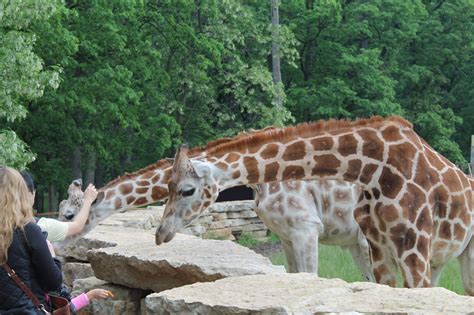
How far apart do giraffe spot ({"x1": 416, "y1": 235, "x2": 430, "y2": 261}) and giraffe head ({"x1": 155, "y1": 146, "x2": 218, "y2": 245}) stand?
1652mm

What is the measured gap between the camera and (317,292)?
177 inches

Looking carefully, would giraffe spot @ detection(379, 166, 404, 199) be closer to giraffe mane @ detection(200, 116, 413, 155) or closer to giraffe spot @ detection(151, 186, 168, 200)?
giraffe mane @ detection(200, 116, 413, 155)

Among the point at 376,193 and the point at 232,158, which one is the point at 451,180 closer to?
the point at 376,193

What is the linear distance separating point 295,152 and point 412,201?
99 centimetres

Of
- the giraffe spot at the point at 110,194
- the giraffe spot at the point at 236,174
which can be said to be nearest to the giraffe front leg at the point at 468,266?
the giraffe spot at the point at 236,174

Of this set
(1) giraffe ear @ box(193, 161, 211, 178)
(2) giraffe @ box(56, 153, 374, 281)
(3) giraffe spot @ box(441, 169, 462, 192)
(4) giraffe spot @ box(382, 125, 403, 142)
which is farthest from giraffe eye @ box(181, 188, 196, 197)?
(3) giraffe spot @ box(441, 169, 462, 192)

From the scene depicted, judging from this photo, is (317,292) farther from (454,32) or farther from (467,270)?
(454,32)

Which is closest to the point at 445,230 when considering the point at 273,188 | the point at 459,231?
the point at 459,231

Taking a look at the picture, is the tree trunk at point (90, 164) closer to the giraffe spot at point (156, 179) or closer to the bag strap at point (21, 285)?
the giraffe spot at point (156, 179)

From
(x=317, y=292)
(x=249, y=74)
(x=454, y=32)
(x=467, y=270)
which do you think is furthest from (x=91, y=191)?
(x=454, y=32)

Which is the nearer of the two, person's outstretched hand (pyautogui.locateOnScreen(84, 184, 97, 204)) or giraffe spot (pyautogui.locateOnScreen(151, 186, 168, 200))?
person's outstretched hand (pyautogui.locateOnScreen(84, 184, 97, 204))

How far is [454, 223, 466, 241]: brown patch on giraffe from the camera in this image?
6.92 metres

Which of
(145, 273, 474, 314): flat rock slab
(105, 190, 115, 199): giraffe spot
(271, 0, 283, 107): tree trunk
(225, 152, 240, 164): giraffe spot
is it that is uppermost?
(271, 0, 283, 107): tree trunk

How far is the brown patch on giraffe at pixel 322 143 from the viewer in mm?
6776
